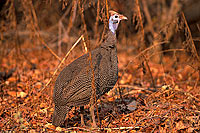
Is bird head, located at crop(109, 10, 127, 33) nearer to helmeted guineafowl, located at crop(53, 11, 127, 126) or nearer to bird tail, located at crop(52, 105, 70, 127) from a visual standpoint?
helmeted guineafowl, located at crop(53, 11, 127, 126)

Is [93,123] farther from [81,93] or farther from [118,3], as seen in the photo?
[118,3]

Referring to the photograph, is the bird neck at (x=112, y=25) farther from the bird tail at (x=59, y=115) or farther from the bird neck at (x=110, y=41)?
the bird tail at (x=59, y=115)

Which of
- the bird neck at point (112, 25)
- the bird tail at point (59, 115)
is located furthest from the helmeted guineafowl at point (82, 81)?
the bird neck at point (112, 25)

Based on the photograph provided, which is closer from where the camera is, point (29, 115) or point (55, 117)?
point (55, 117)

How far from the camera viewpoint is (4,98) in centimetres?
374

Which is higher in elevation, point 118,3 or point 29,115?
point 118,3

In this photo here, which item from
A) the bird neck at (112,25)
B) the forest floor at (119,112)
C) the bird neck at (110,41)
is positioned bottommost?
the forest floor at (119,112)

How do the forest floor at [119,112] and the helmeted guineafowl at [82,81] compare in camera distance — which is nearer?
the helmeted guineafowl at [82,81]

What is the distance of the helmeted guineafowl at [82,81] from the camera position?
9.00ft

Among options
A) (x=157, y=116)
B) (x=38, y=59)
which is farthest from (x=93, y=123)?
(x=38, y=59)

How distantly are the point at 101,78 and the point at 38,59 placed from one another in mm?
3640

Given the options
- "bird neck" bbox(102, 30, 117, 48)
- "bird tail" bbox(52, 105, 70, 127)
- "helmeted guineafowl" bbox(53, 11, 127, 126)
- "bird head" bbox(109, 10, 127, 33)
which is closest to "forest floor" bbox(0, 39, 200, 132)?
"bird tail" bbox(52, 105, 70, 127)

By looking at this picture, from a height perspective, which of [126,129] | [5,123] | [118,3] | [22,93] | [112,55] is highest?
[118,3]

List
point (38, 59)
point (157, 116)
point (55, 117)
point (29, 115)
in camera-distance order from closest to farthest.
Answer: point (55, 117)
point (157, 116)
point (29, 115)
point (38, 59)
